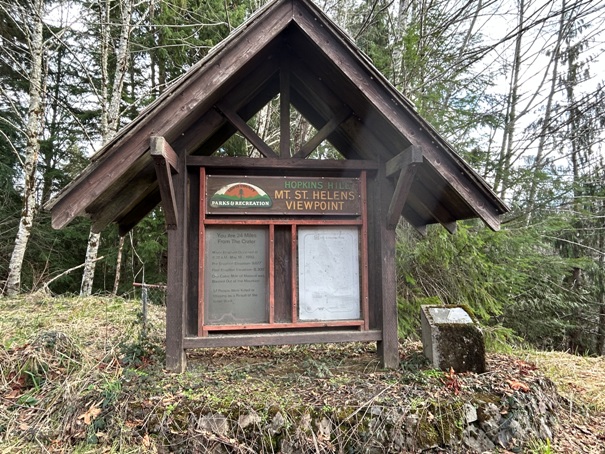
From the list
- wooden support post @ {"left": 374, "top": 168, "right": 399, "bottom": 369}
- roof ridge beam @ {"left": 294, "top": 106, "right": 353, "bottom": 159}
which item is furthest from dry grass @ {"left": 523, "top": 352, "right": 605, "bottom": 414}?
roof ridge beam @ {"left": 294, "top": 106, "right": 353, "bottom": 159}

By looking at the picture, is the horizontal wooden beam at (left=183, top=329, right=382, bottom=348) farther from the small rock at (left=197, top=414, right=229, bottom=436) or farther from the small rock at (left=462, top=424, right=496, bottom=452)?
the small rock at (left=462, top=424, right=496, bottom=452)

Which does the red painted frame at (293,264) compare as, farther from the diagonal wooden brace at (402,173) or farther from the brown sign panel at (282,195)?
the diagonal wooden brace at (402,173)

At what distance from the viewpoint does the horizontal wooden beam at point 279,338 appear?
3328mm

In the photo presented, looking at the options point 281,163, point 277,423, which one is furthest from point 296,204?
point 277,423

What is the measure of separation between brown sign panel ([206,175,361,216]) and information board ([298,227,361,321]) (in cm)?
25

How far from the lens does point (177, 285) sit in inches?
131

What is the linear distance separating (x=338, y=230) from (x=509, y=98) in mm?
7093

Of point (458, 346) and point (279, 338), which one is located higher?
point (279, 338)

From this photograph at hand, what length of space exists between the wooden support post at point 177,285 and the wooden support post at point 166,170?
0.22ft

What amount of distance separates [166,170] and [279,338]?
1897 millimetres

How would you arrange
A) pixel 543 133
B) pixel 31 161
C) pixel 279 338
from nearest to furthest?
1. pixel 279 338
2. pixel 543 133
3. pixel 31 161

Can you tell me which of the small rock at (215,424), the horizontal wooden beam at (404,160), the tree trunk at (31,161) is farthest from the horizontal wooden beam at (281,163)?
the tree trunk at (31,161)

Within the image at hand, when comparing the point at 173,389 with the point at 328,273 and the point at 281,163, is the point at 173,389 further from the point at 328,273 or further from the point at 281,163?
the point at 281,163

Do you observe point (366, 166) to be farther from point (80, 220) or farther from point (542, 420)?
point (80, 220)
